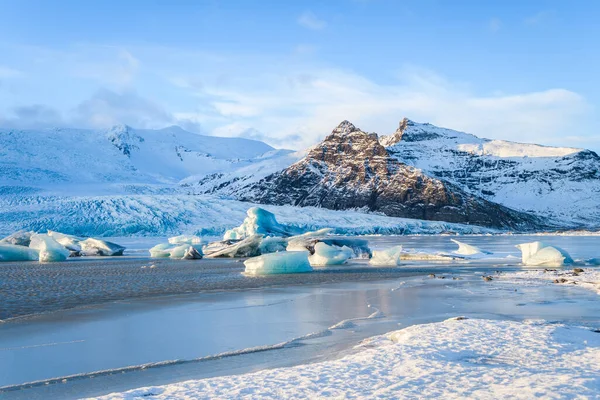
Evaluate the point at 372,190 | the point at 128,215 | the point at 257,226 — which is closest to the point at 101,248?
the point at 257,226

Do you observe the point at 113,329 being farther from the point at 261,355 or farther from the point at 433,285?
the point at 433,285

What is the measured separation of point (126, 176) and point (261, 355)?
114 metres

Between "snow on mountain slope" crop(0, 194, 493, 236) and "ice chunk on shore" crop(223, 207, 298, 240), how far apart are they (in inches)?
435

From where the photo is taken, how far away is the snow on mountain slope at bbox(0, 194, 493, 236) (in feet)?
160

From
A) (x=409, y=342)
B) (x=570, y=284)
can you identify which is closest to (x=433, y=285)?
(x=570, y=284)

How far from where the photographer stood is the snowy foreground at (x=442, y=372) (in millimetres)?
5086

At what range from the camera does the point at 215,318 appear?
33.5ft

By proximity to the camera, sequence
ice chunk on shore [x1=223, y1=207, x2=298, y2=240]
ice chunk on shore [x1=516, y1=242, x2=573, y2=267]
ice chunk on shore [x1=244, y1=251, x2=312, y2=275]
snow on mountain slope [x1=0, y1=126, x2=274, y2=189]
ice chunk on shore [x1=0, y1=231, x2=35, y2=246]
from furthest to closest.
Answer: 1. snow on mountain slope [x1=0, y1=126, x2=274, y2=189]
2. ice chunk on shore [x1=223, y1=207, x2=298, y2=240]
3. ice chunk on shore [x1=0, y1=231, x2=35, y2=246]
4. ice chunk on shore [x1=516, y1=242, x2=573, y2=267]
5. ice chunk on shore [x1=244, y1=251, x2=312, y2=275]

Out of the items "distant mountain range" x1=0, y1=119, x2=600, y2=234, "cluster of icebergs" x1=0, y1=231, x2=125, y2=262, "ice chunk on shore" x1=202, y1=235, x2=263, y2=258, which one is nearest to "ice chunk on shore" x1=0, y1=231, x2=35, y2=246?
"cluster of icebergs" x1=0, y1=231, x2=125, y2=262

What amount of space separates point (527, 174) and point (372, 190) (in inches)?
2532

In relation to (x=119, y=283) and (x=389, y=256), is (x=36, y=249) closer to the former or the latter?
(x=119, y=283)

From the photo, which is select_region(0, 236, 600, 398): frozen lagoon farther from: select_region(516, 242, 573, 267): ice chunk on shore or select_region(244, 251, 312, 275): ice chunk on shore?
select_region(516, 242, 573, 267): ice chunk on shore

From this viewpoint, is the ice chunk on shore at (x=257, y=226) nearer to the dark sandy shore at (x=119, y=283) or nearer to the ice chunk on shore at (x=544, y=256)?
the dark sandy shore at (x=119, y=283)

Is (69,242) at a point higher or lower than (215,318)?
higher
